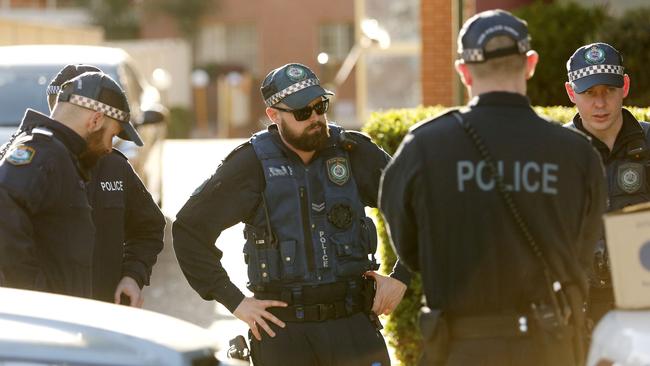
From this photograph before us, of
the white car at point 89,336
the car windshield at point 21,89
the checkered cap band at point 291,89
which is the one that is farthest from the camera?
the car windshield at point 21,89

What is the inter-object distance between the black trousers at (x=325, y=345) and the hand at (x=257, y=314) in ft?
0.16

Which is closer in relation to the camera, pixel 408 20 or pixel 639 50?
pixel 639 50

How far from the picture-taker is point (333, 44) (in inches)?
1986

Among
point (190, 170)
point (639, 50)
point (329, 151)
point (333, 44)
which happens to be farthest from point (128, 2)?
point (329, 151)

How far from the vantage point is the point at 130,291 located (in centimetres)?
609

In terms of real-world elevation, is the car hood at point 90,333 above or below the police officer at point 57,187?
below

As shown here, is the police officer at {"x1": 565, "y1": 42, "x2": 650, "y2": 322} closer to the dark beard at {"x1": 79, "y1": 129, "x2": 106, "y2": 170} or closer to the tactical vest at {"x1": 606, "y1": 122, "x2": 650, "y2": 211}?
the tactical vest at {"x1": 606, "y1": 122, "x2": 650, "y2": 211}

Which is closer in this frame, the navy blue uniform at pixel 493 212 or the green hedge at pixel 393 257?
the navy blue uniform at pixel 493 212

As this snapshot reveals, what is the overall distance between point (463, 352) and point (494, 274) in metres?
0.28

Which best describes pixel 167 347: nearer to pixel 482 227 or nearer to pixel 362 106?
pixel 482 227

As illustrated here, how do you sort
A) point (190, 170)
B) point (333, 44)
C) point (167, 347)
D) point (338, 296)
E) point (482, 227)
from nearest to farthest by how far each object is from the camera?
point (167, 347) < point (482, 227) < point (338, 296) < point (190, 170) < point (333, 44)

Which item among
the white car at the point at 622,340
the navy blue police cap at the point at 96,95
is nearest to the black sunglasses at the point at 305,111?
the navy blue police cap at the point at 96,95

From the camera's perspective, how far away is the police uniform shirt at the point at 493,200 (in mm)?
4598

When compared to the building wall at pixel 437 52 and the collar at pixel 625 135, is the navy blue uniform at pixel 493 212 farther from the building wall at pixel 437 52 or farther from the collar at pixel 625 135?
the building wall at pixel 437 52
